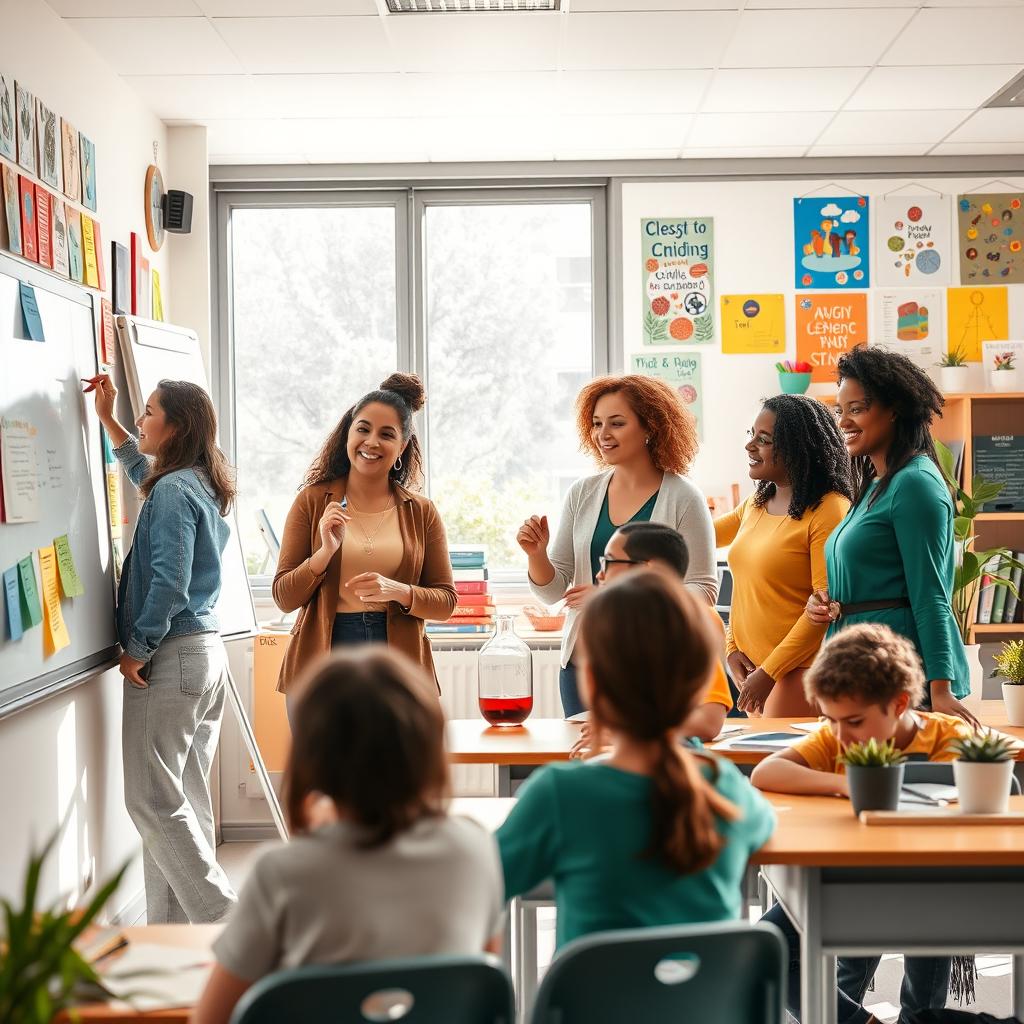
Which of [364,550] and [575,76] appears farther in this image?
[575,76]

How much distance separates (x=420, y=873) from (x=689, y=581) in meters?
1.78

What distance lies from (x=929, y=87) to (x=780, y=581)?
197cm

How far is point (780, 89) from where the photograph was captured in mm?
3979

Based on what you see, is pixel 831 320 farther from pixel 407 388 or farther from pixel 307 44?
pixel 307 44

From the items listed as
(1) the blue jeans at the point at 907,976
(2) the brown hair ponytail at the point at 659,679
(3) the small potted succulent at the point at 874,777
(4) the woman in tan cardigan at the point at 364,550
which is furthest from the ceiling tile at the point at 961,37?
(2) the brown hair ponytail at the point at 659,679

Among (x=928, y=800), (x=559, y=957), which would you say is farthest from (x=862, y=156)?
(x=559, y=957)

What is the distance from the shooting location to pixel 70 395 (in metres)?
3.11

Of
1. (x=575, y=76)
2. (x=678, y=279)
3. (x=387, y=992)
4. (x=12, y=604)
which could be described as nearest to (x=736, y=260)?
(x=678, y=279)

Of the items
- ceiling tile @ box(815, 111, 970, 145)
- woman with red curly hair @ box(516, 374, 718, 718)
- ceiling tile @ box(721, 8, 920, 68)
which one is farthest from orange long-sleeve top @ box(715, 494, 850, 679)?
ceiling tile @ box(815, 111, 970, 145)

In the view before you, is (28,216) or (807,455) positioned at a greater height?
(28,216)

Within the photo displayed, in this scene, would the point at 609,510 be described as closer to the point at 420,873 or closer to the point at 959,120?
the point at 420,873

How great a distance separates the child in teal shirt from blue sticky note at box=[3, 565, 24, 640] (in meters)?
1.68

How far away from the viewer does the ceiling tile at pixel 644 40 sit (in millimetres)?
3373

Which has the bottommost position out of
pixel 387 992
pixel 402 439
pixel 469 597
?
pixel 469 597
